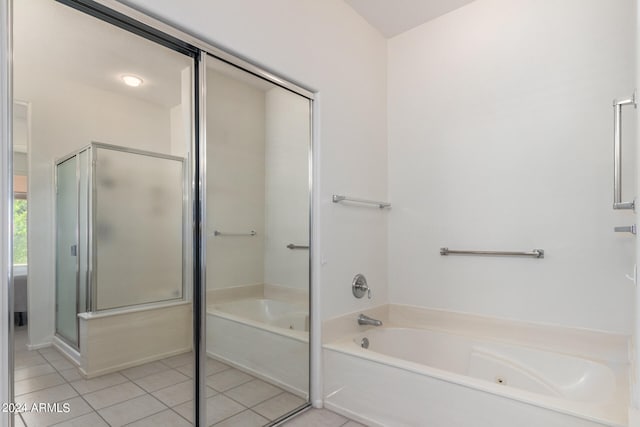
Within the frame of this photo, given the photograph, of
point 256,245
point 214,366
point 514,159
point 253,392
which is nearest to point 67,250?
point 214,366

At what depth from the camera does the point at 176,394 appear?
5.25 ft

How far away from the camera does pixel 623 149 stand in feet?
6.35

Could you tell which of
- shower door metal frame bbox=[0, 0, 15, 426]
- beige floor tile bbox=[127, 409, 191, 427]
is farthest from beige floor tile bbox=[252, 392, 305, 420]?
shower door metal frame bbox=[0, 0, 15, 426]

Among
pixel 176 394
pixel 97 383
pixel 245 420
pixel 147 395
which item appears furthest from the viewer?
pixel 245 420

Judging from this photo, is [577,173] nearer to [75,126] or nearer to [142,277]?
[142,277]

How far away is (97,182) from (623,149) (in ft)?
8.54

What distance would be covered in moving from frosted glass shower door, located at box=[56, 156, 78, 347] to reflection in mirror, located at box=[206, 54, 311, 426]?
1.82 feet

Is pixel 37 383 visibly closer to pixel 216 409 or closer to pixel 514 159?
pixel 216 409

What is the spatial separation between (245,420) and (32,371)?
106cm

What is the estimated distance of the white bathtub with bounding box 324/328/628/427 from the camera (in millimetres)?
1500

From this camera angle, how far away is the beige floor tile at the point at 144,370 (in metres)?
1.46

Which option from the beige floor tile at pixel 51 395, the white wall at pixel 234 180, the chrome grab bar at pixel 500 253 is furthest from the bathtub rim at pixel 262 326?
the chrome grab bar at pixel 500 253

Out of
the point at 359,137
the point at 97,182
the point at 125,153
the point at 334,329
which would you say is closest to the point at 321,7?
the point at 359,137

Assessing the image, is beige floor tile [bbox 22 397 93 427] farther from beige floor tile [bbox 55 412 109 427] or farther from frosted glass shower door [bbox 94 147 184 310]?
frosted glass shower door [bbox 94 147 184 310]
